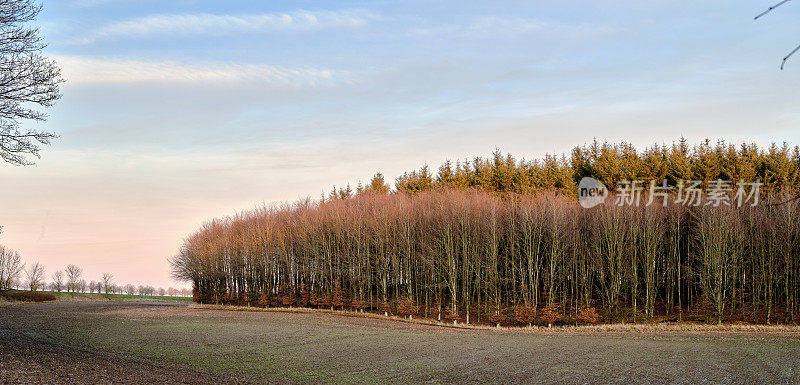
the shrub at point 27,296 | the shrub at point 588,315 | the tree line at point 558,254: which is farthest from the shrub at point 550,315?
the shrub at point 27,296

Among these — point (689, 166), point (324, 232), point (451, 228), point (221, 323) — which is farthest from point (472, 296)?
point (689, 166)

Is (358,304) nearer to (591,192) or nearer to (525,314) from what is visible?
(525,314)

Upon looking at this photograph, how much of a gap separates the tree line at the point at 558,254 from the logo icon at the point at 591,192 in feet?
3.11

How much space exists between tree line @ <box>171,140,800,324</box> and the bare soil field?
23.0 ft

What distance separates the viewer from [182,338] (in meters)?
28.8

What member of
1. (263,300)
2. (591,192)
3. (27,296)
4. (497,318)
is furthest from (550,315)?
(27,296)

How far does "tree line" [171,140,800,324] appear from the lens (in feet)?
137

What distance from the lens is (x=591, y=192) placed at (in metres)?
53.6

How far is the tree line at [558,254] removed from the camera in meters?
41.7

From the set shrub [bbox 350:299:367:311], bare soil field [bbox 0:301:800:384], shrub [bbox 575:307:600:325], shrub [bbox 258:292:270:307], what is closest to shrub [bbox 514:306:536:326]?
shrub [bbox 575:307:600:325]

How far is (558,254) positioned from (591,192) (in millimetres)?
12958

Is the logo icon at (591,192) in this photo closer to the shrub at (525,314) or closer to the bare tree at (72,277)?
the shrub at (525,314)

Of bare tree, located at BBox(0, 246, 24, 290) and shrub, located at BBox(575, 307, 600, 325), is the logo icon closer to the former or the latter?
shrub, located at BBox(575, 307, 600, 325)

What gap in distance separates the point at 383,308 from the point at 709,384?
31.8 m
